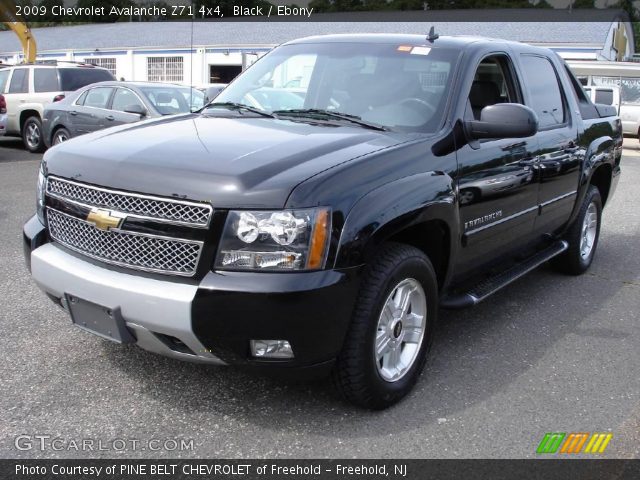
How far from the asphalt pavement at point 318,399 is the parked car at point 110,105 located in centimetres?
685

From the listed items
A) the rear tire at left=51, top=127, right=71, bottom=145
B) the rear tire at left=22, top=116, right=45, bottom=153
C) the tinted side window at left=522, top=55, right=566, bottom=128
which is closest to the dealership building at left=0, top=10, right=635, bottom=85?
the rear tire at left=22, top=116, right=45, bottom=153

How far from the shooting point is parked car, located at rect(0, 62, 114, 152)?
1435 centimetres

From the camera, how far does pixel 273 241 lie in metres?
2.82

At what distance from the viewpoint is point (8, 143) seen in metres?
16.3

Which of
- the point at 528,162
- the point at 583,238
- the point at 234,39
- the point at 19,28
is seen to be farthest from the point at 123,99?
the point at 234,39

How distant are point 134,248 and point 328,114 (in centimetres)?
152

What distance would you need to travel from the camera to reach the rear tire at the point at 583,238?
572 centimetres

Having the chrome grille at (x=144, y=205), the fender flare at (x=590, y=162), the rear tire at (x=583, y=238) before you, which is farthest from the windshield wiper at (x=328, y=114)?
the rear tire at (x=583, y=238)

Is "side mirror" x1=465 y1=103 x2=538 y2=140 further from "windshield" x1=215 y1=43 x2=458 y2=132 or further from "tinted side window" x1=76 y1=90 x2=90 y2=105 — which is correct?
"tinted side window" x1=76 y1=90 x2=90 y2=105

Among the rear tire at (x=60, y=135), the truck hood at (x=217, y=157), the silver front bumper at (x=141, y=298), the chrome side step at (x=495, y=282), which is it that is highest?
the truck hood at (x=217, y=157)

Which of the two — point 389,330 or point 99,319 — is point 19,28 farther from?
point 389,330

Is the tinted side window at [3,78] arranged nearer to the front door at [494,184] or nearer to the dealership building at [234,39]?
the front door at [494,184]

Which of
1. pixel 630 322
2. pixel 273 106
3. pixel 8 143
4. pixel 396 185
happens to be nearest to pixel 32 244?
pixel 273 106

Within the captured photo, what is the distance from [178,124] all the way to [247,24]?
39.6 m
